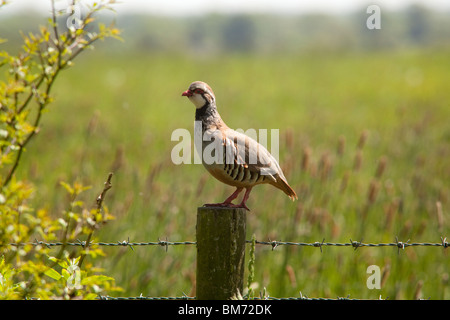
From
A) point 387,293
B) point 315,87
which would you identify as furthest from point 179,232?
point 315,87

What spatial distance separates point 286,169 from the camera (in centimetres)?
595

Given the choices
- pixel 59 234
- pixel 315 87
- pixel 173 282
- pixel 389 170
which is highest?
pixel 315 87

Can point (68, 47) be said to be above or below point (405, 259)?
above

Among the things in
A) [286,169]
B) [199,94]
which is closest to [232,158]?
[199,94]

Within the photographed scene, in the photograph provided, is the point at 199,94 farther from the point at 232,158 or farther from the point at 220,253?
the point at 220,253

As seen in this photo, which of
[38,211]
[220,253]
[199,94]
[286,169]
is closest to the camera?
[38,211]

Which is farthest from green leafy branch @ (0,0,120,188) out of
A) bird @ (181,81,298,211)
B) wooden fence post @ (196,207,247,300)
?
wooden fence post @ (196,207,247,300)

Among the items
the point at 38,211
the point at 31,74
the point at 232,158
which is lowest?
the point at 38,211

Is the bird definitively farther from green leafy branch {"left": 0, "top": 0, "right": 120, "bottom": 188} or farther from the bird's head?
green leafy branch {"left": 0, "top": 0, "right": 120, "bottom": 188}

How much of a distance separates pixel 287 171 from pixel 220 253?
123 inches

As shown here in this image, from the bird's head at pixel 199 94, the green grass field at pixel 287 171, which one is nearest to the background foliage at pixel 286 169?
the green grass field at pixel 287 171

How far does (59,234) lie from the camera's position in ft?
18.1
